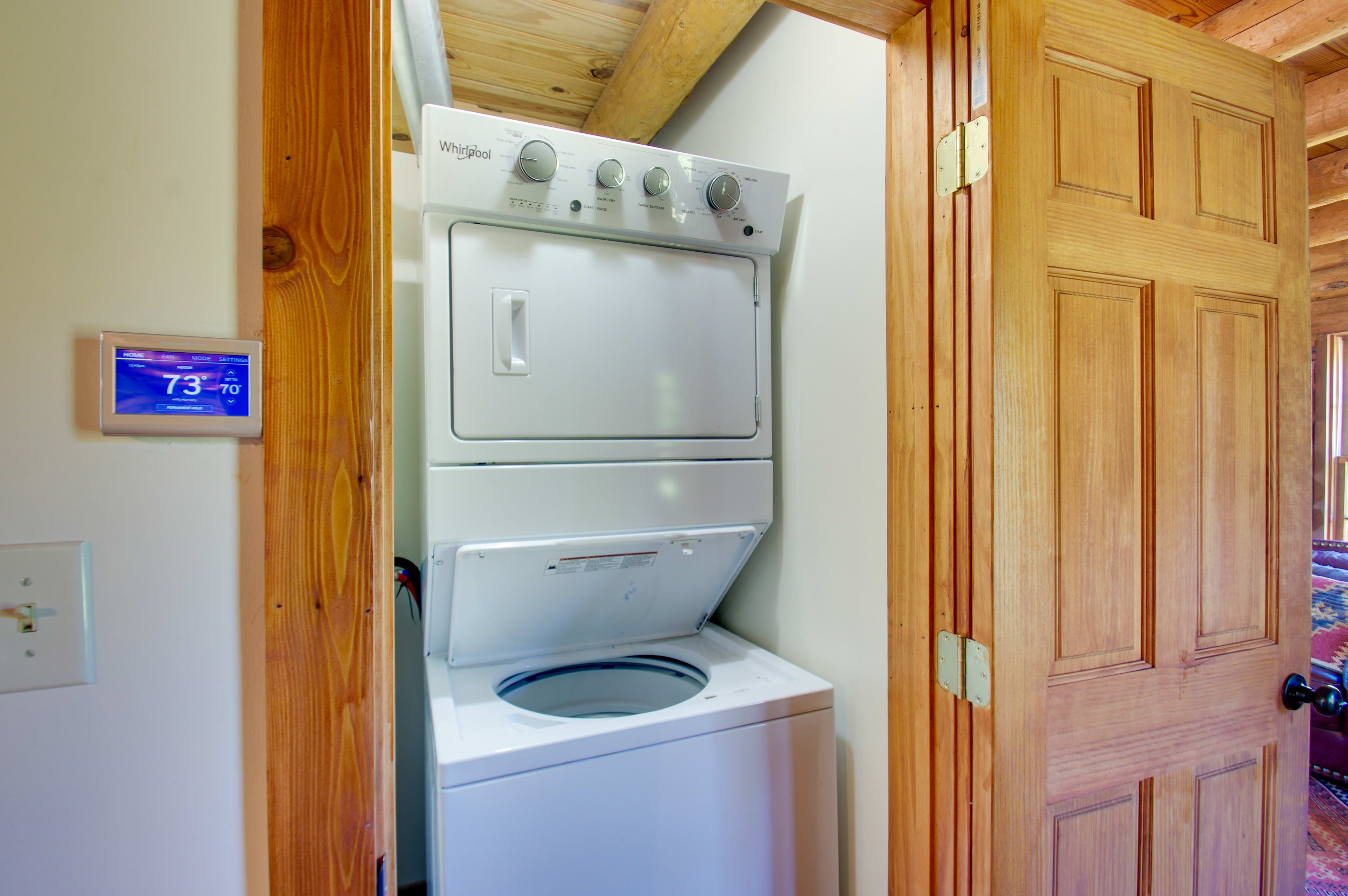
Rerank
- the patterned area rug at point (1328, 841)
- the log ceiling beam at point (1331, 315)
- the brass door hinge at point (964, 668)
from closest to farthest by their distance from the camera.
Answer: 1. the brass door hinge at point (964, 668)
2. the patterned area rug at point (1328, 841)
3. the log ceiling beam at point (1331, 315)

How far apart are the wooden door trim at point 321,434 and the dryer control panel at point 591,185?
575 mm

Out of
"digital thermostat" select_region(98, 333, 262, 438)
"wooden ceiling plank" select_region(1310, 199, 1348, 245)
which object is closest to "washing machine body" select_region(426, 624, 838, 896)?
"digital thermostat" select_region(98, 333, 262, 438)

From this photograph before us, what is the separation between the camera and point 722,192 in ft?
4.95

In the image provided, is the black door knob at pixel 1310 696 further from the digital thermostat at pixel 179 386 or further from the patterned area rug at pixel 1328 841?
the digital thermostat at pixel 179 386

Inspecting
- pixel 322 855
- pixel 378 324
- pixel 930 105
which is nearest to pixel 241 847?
pixel 322 855

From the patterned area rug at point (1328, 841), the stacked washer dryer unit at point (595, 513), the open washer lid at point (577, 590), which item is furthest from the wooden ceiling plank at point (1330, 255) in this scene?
the open washer lid at point (577, 590)

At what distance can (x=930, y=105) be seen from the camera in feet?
3.79

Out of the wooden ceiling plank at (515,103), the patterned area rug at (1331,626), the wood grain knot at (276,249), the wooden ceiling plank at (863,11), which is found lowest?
the patterned area rug at (1331,626)

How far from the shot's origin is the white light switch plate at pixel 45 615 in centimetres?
61

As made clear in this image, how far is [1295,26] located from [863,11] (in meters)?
1.60

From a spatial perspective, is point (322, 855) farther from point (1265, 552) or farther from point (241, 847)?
point (1265, 552)

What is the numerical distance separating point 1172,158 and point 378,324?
1494mm

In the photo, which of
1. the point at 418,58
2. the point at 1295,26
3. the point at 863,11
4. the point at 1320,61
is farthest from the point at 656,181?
the point at 1320,61

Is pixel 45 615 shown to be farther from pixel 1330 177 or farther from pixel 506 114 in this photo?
pixel 1330 177
